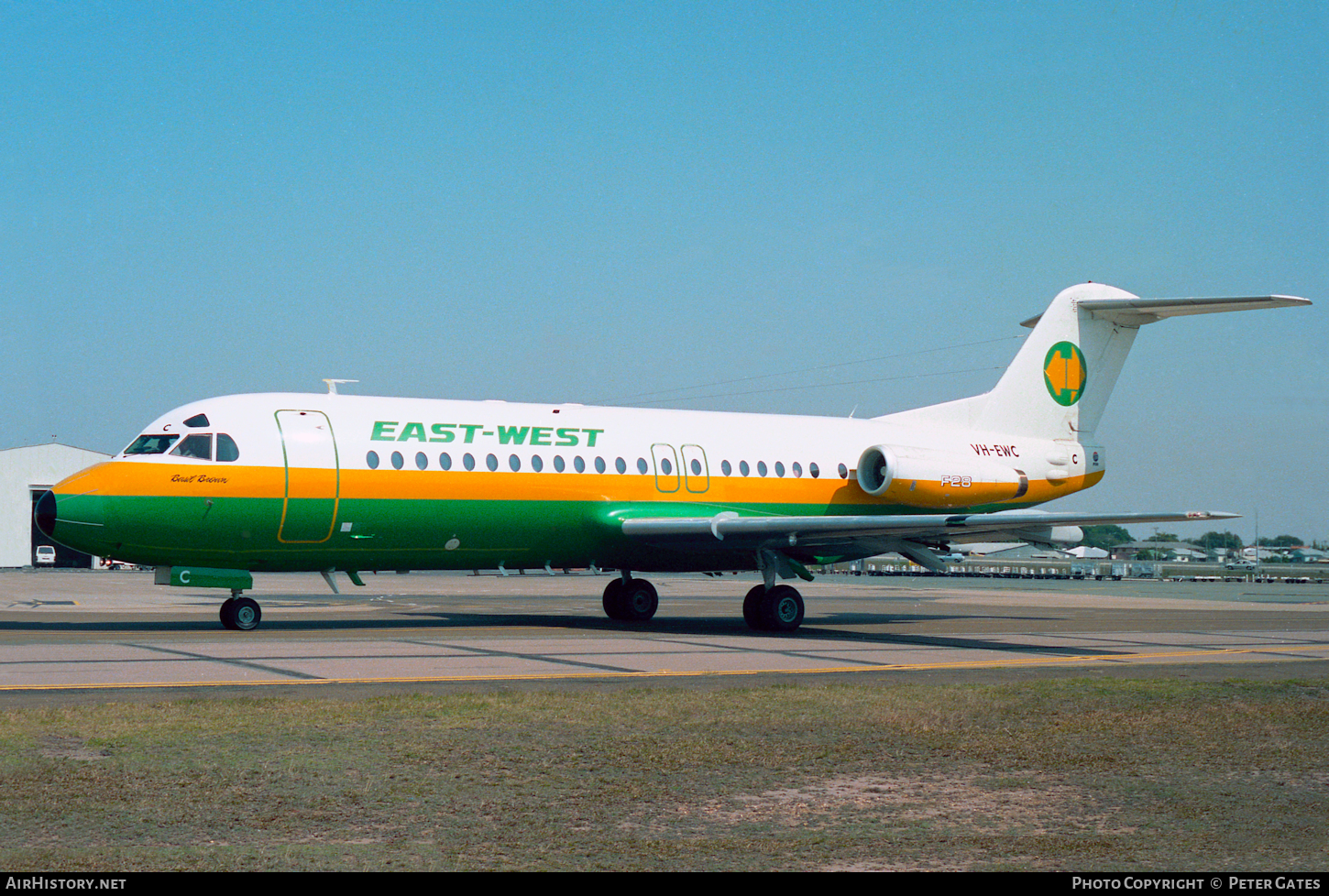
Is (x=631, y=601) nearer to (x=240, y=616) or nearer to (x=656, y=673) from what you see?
(x=240, y=616)

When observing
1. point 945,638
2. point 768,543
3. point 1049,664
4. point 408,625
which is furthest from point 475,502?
point 1049,664

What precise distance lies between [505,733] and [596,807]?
276 centimetres

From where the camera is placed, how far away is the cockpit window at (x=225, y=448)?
21.2m

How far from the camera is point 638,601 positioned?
89.3 ft

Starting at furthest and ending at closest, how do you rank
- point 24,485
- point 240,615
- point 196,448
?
1. point 24,485
2. point 240,615
3. point 196,448

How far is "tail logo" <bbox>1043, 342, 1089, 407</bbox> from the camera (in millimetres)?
30656

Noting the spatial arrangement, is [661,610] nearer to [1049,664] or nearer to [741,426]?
[741,426]

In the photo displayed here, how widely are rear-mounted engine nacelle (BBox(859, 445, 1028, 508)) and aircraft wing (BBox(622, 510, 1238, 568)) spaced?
6.48 feet

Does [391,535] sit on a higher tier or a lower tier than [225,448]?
lower

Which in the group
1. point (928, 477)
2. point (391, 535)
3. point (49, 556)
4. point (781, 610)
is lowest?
point (781, 610)

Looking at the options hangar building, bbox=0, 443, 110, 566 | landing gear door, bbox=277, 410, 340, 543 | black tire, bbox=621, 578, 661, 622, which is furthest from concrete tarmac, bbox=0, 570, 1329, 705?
hangar building, bbox=0, 443, 110, 566

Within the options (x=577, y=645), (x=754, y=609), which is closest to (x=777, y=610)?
(x=754, y=609)

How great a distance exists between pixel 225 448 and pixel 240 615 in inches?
110

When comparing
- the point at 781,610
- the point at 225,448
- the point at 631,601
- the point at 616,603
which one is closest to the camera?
the point at 225,448
